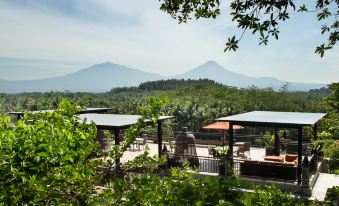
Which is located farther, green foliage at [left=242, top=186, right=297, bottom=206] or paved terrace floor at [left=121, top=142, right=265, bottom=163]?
paved terrace floor at [left=121, top=142, right=265, bottom=163]

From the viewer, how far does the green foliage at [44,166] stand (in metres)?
3.14

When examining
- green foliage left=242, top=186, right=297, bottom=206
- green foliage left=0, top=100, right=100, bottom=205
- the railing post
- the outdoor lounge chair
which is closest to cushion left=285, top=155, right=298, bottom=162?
the outdoor lounge chair

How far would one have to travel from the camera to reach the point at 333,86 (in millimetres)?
4668

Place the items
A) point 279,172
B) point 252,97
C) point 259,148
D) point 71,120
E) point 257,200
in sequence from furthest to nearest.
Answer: point 252,97, point 259,148, point 279,172, point 71,120, point 257,200

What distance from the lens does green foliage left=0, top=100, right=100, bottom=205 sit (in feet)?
10.3

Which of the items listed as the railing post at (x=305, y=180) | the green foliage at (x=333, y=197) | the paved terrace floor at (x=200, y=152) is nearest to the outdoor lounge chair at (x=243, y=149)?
the paved terrace floor at (x=200, y=152)

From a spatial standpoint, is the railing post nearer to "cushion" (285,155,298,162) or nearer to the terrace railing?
"cushion" (285,155,298,162)

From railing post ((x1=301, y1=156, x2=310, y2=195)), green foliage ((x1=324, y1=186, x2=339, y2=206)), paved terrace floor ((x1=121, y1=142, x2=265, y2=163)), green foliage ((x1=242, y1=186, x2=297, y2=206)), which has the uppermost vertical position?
green foliage ((x1=242, y1=186, x2=297, y2=206))

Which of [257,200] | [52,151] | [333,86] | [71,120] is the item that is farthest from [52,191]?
[333,86]

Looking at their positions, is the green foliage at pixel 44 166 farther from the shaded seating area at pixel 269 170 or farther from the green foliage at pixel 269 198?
the shaded seating area at pixel 269 170

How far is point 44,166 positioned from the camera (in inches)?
138

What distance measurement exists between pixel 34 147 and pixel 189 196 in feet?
5.85

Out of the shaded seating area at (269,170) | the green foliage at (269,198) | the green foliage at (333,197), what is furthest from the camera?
the shaded seating area at (269,170)

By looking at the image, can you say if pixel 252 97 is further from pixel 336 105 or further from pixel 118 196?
pixel 118 196
